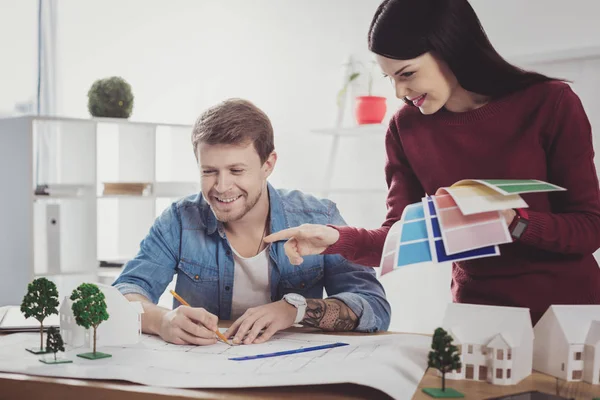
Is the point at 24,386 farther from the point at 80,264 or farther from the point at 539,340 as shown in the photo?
the point at 80,264

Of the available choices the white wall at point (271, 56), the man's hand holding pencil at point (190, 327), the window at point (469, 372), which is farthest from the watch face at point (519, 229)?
the white wall at point (271, 56)

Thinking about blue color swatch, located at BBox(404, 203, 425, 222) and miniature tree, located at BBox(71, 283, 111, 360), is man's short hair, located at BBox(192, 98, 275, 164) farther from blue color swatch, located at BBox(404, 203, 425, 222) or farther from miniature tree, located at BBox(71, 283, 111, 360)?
blue color swatch, located at BBox(404, 203, 425, 222)

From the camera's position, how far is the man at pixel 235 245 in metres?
1.75

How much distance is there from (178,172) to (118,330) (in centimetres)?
320

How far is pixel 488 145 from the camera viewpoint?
1.48 metres

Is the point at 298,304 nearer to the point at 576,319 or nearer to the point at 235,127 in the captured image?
the point at 235,127

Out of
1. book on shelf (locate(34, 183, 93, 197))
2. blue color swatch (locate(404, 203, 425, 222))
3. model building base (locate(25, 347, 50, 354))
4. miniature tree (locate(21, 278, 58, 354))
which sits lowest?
model building base (locate(25, 347, 50, 354))

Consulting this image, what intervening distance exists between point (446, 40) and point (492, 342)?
1.91 ft

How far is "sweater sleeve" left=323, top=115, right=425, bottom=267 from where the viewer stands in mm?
1496

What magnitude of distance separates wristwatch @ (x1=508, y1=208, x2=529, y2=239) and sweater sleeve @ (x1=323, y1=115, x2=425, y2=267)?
0.35m

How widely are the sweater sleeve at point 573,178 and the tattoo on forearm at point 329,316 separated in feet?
1.53

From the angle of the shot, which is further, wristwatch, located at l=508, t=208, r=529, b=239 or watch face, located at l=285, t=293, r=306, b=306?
watch face, located at l=285, t=293, r=306, b=306

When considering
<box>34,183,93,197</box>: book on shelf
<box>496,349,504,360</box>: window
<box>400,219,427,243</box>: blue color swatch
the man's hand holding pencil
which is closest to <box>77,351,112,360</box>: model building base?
A: the man's hand holding pencil

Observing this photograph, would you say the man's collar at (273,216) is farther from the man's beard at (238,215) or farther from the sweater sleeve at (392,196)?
the sweater sleeve at (392,196)
